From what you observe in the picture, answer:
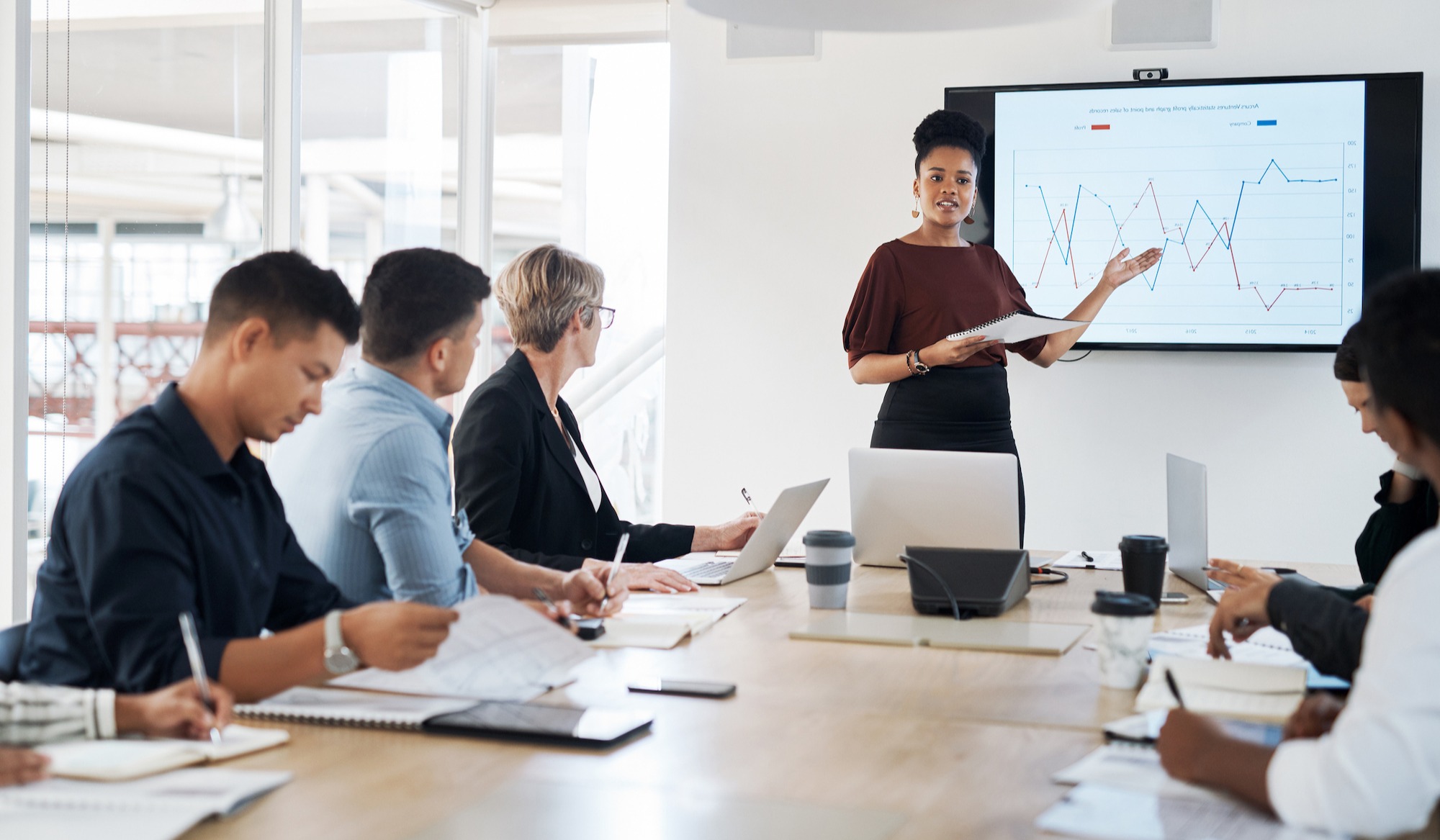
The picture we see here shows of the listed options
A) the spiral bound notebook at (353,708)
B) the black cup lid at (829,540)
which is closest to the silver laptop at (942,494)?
the black cup lid at (829,540)

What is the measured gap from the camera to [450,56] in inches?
195

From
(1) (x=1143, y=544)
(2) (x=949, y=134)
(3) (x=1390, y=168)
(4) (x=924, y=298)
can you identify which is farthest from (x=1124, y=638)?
(3) (x=1390, y=168)

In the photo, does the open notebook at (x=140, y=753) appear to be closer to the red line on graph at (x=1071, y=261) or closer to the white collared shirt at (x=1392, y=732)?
the white collared shirt at (x=1392, y=732)

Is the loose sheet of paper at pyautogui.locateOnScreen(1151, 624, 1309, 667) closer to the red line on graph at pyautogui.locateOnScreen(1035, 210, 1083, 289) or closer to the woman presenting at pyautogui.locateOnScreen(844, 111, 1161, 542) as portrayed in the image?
the woman presenting at pyautogui.locateOnScreen(844, 111, 1161, 542)

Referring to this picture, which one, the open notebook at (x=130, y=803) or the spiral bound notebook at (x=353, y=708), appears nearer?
the open notebook at (x=130, y=803)

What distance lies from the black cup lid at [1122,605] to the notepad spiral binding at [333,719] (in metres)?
0.82

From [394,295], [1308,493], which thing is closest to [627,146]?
[1308,493]

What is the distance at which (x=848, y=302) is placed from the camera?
15.1 ft

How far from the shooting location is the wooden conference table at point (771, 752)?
3.58 feet

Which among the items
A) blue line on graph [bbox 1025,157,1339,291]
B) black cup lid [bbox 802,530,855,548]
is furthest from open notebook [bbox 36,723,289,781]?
blue line on graph [bbox 1025,157,1339,291]

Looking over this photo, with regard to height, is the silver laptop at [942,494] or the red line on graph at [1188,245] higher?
the red line on graph at [1188,245]

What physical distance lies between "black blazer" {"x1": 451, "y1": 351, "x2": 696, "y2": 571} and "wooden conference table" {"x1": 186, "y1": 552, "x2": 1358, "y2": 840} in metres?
0.79

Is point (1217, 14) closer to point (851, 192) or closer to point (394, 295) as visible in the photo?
point (851, 192)

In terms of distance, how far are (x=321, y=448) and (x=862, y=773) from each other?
3.45ft
